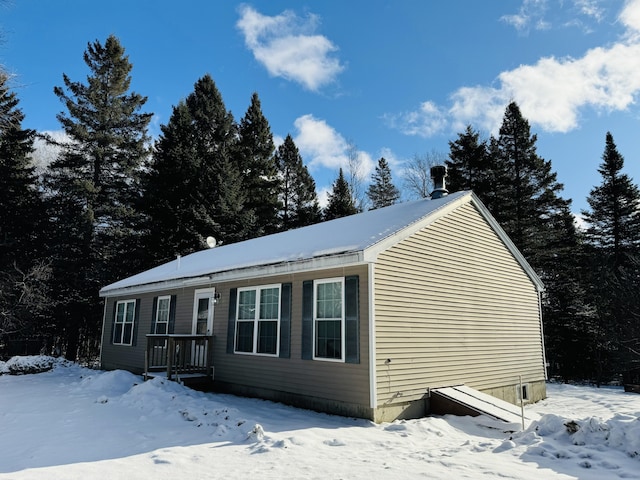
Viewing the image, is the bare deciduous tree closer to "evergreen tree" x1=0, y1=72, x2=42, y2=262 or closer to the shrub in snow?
"evergreen tree" x1=0, y1=72, x2=42, y2=262

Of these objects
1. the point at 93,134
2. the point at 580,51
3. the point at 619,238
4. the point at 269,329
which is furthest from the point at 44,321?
the point at 619,238

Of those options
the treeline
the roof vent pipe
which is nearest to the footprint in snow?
the roof vent pipe

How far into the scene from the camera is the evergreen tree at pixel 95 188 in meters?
20.5

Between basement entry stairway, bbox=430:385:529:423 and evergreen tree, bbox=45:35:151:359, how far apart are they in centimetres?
1834

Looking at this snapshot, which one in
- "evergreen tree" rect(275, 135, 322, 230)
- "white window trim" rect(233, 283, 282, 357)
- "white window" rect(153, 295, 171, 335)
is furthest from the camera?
"evergreen tree" rect(275, 135, 322, 230)

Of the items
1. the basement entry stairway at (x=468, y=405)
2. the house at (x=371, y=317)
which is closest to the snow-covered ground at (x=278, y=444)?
the basement entry stairway at (x=468, y=405)

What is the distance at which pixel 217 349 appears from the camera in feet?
33.7

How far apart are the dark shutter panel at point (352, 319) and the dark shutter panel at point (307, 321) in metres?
0.87

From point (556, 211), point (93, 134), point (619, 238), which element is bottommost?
point (619, 238)

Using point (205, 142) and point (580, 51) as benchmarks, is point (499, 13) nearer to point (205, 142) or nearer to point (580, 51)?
point (580, 51)

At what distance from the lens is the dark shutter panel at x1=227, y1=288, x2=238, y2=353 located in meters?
9.84

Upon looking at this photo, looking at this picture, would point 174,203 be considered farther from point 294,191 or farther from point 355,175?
point 355,175

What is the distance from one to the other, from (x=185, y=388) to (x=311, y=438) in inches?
176

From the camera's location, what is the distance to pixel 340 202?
2645 centimetres
